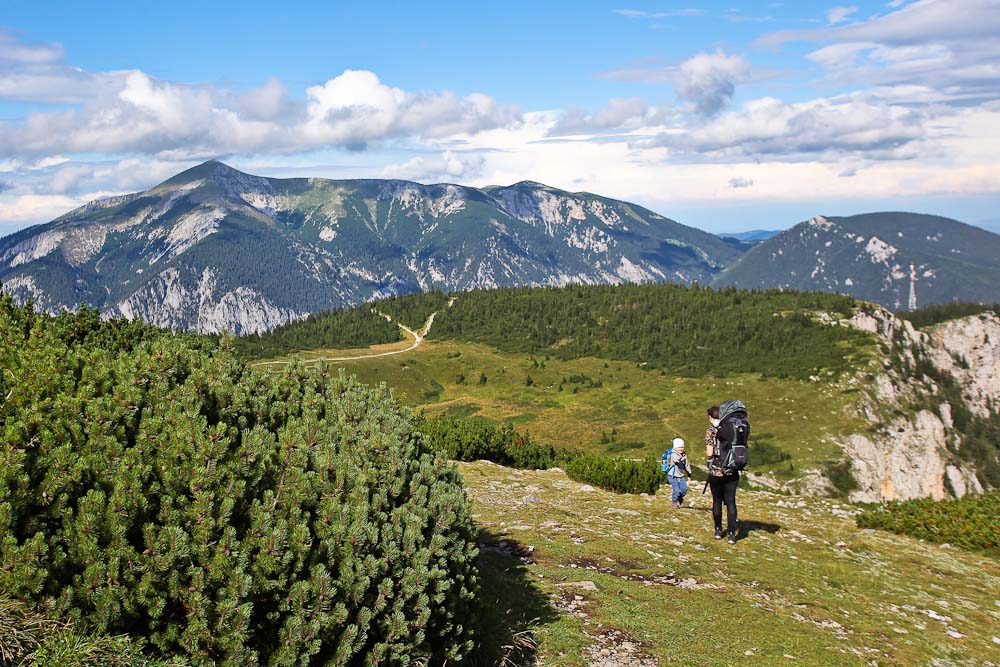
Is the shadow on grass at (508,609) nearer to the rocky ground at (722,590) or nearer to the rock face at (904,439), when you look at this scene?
the rocky ground at (722,590)

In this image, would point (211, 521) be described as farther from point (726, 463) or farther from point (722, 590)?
point (726, 463)

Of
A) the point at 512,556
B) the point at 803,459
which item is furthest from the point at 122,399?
the point at 803,459

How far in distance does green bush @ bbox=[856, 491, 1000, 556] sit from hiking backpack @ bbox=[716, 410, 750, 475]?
762 cm

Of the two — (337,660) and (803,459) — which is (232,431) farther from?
(803,459)

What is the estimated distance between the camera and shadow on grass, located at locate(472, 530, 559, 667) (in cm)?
873

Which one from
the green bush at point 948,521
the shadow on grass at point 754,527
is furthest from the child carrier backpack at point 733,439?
the green bush at point 948,521

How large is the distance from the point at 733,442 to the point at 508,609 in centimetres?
797

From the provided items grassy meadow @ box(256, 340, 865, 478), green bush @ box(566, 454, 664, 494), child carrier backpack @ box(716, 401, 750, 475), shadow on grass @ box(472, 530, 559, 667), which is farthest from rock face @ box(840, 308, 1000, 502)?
shadow on grass @ box(472, 530, 559, 667)

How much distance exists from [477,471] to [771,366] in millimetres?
146338

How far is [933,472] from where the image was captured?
126875 millimetres

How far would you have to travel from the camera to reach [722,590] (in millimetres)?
13086

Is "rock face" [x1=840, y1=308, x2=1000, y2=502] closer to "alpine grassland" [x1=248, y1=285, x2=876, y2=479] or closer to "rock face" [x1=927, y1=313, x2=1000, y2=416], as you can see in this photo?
"rock face" [x1=927, y1=313, x2=1000, y2=416]

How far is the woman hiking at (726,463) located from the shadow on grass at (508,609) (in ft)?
18.0

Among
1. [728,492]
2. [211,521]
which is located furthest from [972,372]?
[211,521]
